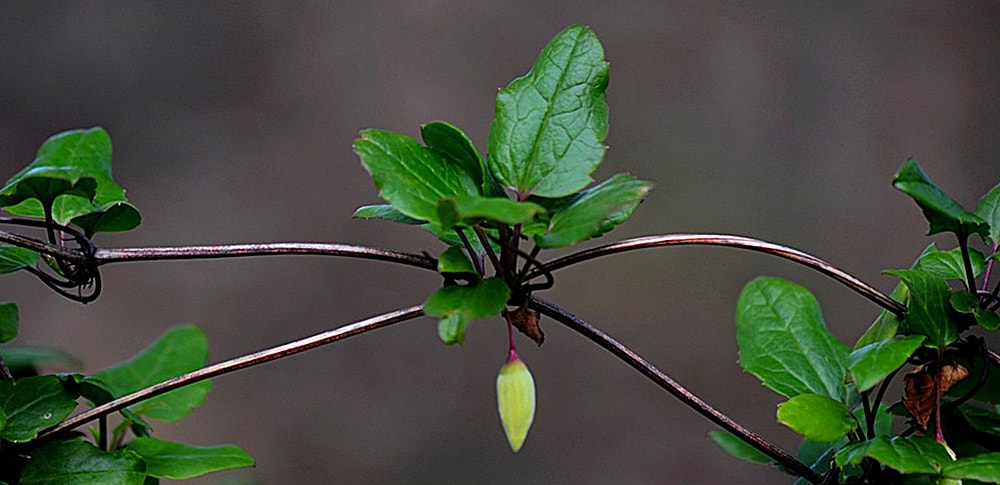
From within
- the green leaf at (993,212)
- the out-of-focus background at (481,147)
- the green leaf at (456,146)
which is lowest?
the out-of-focus background at (481,147)

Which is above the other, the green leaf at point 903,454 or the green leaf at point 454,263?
the green leaf at point 454,263

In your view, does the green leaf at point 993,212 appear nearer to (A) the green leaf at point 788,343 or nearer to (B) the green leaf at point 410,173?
(A) the green leaf at point 788,343

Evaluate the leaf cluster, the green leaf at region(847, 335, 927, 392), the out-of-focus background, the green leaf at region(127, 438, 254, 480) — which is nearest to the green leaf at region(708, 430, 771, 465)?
the leaf cluster

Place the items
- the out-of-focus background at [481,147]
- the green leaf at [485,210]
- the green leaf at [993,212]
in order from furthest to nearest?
the out-of-focus background at [481,147], the green leaf at [993,212], the green leaf at [485,210]

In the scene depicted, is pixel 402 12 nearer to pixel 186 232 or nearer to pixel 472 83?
pixel 472 83

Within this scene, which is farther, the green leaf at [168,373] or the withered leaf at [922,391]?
the green leaf at [168,373]

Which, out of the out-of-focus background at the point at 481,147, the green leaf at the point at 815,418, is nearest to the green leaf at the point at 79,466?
the green leaf at the point at 815,418
